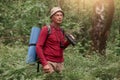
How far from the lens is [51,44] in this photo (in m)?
6.91

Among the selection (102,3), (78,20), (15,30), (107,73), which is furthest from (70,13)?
(107,73)

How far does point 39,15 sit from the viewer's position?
646 inches

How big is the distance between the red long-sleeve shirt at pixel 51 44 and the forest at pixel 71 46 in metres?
0.38

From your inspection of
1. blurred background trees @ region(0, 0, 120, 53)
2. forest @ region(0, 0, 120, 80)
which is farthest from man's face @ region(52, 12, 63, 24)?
blurred background trees @ region(0, 0, 120, 53)

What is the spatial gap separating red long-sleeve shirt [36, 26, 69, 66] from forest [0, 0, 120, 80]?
38cm

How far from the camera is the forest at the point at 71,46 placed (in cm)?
814

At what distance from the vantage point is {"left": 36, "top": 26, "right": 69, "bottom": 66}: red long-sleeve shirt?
22.2 ft

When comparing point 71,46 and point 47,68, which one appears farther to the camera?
point 71,46

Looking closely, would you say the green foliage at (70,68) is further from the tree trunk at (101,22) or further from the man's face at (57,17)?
the man's face at (57,17)

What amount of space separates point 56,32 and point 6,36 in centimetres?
855

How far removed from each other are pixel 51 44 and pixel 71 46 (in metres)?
7.08

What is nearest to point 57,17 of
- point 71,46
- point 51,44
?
point 51,44

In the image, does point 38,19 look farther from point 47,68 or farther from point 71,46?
point 47,68

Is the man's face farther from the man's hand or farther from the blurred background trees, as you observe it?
the blurred background trees
